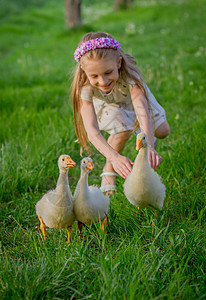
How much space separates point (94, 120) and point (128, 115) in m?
0.54

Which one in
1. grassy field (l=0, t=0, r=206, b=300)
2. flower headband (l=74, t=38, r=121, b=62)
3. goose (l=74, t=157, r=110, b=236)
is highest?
flower headband (l=74, t=38, r=121, b=62)

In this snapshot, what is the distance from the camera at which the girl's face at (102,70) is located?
2.80m

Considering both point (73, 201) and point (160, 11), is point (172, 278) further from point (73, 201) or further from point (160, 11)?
point (160, 11)

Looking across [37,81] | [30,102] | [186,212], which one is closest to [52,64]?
[37,81]

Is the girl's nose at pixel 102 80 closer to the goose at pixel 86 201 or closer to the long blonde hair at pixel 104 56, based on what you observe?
the long blonde hair at pixel 104 56

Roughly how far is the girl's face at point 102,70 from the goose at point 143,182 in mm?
651

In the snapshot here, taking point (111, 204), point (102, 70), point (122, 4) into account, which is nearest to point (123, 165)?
point (111, 204)

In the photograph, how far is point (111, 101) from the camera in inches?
138

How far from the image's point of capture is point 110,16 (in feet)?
48.6

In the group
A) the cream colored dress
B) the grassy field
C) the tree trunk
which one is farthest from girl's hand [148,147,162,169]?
the tree trunk

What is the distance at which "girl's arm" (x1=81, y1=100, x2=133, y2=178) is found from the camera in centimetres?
263

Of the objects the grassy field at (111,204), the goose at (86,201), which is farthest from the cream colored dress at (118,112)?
the goose at (86,201)

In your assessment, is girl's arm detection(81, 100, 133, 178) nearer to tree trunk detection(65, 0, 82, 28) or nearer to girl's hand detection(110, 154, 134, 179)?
girl's hand detection(110, 154, 134, 179)

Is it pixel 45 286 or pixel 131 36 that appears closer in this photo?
pixel 45 286
